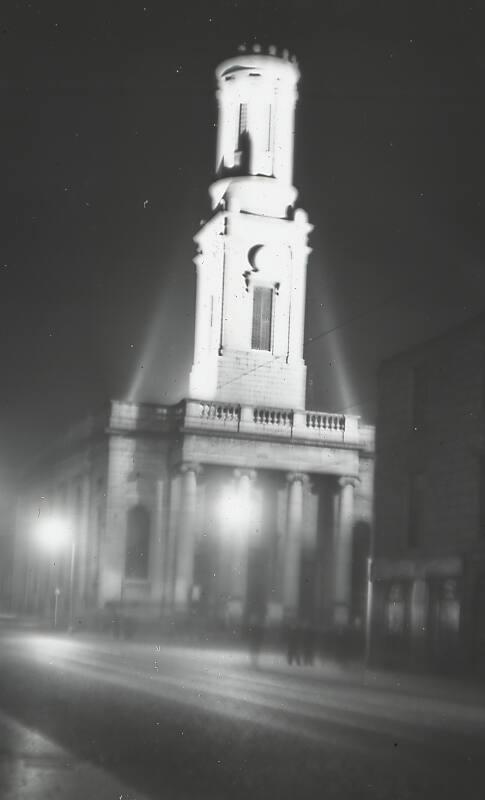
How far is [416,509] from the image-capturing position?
19844mm

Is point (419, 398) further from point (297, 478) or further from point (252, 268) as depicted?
point (252, 268)

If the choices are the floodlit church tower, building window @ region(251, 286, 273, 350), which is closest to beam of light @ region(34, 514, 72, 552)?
the floodlit church tower

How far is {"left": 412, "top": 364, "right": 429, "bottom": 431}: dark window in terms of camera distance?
19.0 m

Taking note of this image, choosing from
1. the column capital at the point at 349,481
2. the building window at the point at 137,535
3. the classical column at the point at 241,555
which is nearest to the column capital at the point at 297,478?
the classical column at the point at 241,555

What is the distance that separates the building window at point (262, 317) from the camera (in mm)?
52719

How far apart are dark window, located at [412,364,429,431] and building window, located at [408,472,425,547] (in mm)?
799

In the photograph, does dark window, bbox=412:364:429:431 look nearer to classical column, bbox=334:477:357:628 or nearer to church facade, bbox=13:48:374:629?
classical column, bbox=334:477:357:628

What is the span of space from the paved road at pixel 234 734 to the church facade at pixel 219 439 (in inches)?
280

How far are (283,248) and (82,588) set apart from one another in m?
16.8

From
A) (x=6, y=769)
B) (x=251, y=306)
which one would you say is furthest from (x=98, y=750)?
(x=251, y=306)

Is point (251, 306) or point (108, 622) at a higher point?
point (251, 306)

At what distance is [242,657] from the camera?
1930 centimetres

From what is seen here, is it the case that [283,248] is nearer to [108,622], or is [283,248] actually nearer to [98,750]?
[108,622]

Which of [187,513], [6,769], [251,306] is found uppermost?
[251,306]
